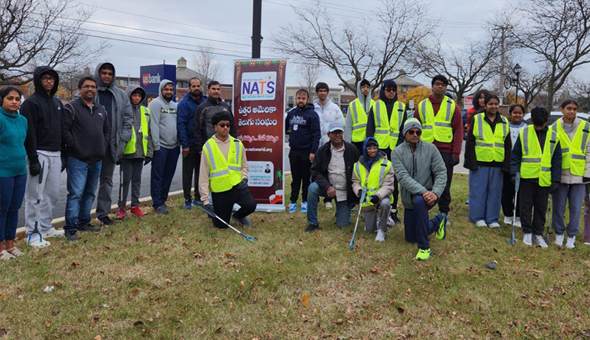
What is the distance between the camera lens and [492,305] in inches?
151

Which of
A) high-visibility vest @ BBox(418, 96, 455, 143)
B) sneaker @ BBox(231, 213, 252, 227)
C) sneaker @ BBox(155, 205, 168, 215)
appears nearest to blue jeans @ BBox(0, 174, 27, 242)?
sneaker @ BBox(155, 205, 168, 215)

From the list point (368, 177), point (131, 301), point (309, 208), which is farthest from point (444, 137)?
point (131, 301)

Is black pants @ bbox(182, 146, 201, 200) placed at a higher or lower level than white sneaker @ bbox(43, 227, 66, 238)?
higher

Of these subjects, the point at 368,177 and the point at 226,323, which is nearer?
the point at 226,323

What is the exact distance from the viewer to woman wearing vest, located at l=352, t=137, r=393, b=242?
5.57 meters

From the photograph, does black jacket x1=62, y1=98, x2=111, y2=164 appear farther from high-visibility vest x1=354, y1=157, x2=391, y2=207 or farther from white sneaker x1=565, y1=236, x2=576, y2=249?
white sneaker x1=565, y1=236, x2=576, y2=249

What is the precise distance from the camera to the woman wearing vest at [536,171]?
5.52 meters

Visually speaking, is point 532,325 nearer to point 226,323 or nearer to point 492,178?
point 226,323

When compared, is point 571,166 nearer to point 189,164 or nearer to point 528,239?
point 528,239

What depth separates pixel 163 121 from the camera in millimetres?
6902

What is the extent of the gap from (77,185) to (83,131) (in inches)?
28.8

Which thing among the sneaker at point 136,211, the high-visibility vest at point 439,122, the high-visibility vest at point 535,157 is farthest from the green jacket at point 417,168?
the sneaker at point 136,211

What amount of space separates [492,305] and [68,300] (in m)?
3.96

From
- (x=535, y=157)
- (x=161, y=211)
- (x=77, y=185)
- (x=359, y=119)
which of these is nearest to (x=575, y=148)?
(x=535, y=157)
